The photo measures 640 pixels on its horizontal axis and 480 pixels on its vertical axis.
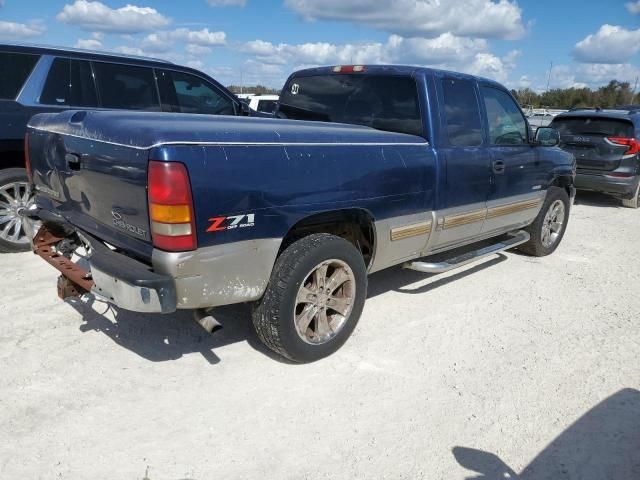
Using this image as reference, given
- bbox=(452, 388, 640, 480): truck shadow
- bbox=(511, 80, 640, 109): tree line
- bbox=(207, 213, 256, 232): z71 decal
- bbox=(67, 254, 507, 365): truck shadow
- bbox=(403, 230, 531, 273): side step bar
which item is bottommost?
bbox=(452, 388, 640, 480): truck shadow

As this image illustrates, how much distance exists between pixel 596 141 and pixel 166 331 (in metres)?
8.57

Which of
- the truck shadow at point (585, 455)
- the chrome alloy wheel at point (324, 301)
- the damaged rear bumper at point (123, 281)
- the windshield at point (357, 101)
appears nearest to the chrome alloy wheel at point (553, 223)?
the windshield at point (357, 101)

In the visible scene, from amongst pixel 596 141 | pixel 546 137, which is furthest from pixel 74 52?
pixel 596 141

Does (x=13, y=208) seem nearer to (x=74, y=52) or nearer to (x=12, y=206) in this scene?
(x=12, y=206)

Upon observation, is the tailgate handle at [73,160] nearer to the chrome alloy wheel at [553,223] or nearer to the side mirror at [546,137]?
the side mirror at [546,137]

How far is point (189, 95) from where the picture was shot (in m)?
6.29

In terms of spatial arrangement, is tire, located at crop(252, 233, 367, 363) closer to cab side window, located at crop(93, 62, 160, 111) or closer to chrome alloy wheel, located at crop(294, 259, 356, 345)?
chrome alloy wheel, located at crop(294, 259, 356, 345)

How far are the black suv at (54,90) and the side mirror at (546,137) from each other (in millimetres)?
3908

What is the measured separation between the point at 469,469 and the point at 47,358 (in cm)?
262

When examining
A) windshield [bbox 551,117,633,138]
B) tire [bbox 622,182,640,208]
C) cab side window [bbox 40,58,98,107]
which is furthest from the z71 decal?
tire [bbox 622,182,640,208]

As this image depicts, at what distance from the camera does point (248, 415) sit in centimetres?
294

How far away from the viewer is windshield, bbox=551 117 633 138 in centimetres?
930

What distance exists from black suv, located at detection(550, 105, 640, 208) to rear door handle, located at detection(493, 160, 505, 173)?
574cm

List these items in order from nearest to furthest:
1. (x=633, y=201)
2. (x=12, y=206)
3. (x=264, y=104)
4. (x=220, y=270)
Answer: (x=220, y=270)
(x=12, y=206)
(x=633, y=201)
(x=264, y=104)
